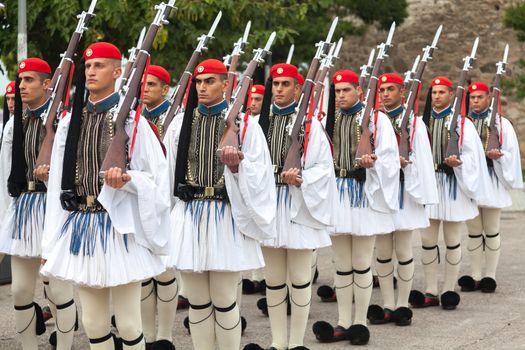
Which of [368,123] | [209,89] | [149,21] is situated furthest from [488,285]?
[149,21]

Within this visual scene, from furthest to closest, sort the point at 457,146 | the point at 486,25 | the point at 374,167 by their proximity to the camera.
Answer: the point at 486,25, the point at 457,146, the point at 374,167

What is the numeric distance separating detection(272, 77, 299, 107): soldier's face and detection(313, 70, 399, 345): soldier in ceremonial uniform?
62 centimetres

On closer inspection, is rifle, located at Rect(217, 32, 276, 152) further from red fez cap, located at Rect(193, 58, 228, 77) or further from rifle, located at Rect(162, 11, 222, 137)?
rifle, located at Rect(162, 11, 222, 137)

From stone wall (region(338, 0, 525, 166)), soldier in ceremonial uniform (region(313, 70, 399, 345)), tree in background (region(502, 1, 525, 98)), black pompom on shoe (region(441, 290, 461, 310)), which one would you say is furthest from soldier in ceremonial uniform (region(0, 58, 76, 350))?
stone wall (region(338, 0, 525, 166))

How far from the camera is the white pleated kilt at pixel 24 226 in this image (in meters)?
7.51

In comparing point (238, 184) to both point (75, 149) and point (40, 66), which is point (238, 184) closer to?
point (75, 149)

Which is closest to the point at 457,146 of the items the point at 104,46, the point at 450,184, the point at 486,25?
the point at 450,184

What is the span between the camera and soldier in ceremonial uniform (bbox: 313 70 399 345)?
8.71 metres

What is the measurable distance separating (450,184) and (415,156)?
2.99 ft

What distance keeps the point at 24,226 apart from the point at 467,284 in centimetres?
501

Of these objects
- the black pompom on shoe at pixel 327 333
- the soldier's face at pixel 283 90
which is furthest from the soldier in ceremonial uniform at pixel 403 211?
the soldier's face at pixel 283 90

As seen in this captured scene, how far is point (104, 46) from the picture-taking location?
20.9ft

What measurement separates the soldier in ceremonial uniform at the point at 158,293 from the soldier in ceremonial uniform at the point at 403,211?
190cm

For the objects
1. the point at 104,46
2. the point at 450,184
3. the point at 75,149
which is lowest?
the point at 450,184
